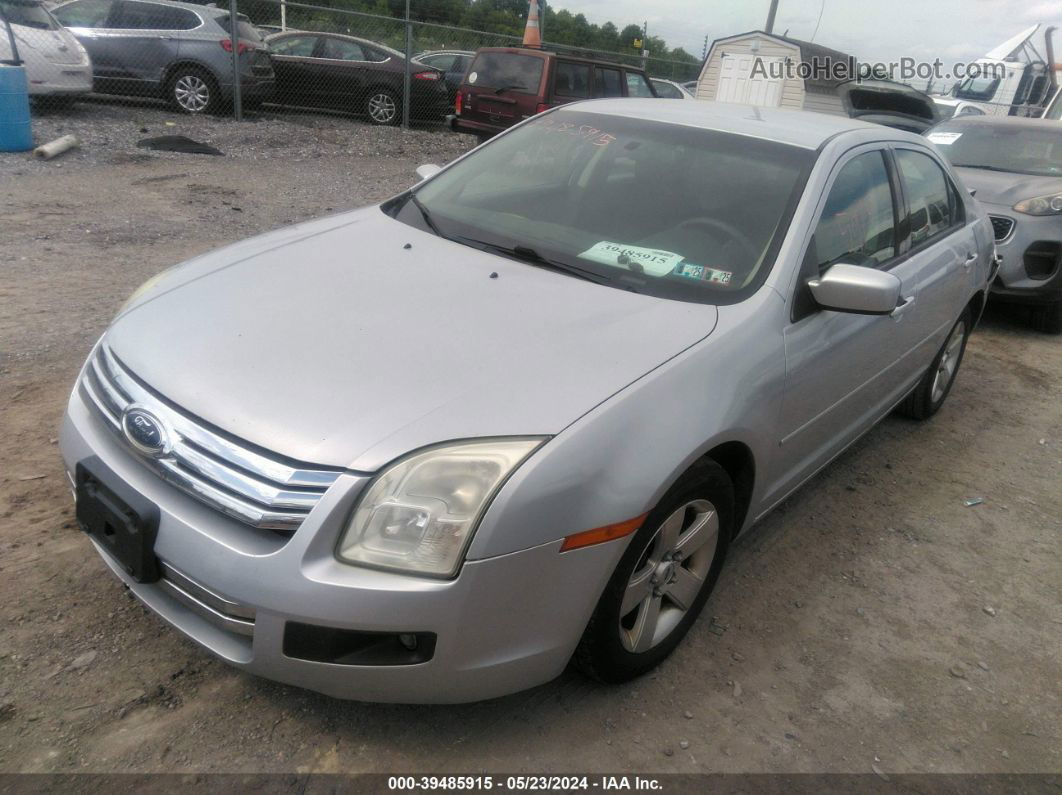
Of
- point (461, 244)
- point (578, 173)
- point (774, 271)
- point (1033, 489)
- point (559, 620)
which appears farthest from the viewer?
point (1033, 489)

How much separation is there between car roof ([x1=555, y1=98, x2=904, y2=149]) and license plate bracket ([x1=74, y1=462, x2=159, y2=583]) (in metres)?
2.45

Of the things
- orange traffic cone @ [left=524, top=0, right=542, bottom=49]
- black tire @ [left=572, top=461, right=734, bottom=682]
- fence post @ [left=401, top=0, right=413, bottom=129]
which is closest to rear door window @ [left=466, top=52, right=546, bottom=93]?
fence post @ [left=401, top=0, right=413, bottom=129]

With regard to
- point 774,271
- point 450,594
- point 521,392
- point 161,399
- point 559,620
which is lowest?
point 559,620

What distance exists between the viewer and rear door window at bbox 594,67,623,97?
13.0 metres

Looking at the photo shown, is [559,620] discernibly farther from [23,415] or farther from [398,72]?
[398,72]

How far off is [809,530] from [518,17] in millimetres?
30709

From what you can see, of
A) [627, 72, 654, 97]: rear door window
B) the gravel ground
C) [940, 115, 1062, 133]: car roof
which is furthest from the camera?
[627, 72, 654, 97]: rear door window

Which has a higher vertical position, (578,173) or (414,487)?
(578,173)

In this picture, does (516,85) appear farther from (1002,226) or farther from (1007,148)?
(1002,226)

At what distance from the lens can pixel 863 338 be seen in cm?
328

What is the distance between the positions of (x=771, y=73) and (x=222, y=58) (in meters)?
14.7

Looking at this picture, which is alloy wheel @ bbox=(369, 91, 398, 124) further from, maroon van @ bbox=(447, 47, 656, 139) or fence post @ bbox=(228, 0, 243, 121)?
fence post @ bbox=(228, 0, 243, 121)

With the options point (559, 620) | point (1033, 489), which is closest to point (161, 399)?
point (559, 620)

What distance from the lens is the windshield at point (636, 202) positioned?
288 centimetres
